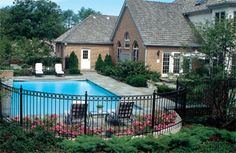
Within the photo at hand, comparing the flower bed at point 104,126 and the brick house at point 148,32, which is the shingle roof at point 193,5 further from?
the flower bed at point 104,126

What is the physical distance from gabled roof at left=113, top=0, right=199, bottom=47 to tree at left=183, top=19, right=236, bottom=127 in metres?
17.4

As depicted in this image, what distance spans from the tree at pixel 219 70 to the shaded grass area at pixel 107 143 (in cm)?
221

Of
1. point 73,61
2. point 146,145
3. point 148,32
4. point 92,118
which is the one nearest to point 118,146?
point 146,145

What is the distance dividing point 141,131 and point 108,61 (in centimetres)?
2474

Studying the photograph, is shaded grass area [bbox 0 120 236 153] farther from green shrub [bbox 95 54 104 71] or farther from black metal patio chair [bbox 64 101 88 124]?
green shrub [bbox 95 54 104 71]

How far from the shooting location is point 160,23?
33.1 m

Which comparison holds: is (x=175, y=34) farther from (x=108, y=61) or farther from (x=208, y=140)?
(x=208, y=140)

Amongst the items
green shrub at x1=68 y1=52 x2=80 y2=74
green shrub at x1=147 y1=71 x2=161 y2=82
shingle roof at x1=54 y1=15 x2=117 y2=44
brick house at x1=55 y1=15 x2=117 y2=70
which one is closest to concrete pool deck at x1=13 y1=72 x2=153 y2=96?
green shrub at x1=147 y1=71 x2=161 y2=82

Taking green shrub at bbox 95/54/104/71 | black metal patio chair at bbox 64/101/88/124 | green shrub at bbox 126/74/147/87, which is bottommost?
black metal patio chair at bbox 64/101/88/124

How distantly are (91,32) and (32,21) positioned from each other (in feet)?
41.4

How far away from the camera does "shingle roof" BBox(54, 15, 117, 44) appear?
36.8m

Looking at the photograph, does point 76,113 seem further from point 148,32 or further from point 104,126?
point 148,32

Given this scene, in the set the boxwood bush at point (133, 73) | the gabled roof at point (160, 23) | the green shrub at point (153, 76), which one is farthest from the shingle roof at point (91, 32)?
the green shrub at point (153, 76)

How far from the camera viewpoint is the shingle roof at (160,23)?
31.5m
